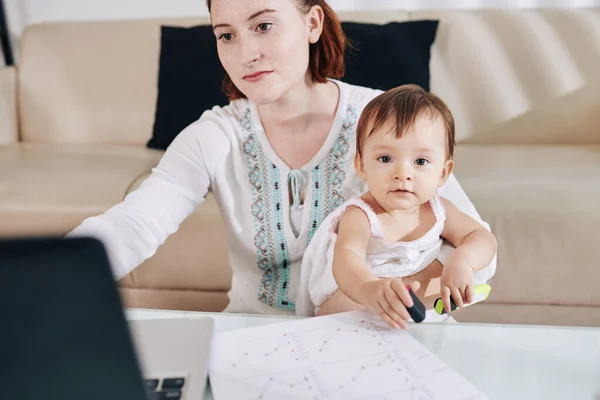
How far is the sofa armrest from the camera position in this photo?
1890mm

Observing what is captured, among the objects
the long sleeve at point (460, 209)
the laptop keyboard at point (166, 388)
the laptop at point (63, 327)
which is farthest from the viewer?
the long sleeve at point (460, 209)

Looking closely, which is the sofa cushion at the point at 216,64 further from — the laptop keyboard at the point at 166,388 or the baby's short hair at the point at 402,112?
the laptop keyboard at the point at 166,388

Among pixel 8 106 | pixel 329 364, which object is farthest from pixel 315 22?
pixel 8 106

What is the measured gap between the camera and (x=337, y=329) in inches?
26.7

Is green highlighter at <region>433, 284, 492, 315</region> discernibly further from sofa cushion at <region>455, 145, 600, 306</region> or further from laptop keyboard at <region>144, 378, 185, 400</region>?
sofa cushion at <region>455, 145, 600, 306</region>

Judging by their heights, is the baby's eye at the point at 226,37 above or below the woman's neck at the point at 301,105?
above

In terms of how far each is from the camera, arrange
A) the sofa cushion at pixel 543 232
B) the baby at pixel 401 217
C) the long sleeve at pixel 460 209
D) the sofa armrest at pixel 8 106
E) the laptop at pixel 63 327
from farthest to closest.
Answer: the sofa armrest at pixel 8 106 → the sofa cushion at pixel 543 232 → the long sleeve at pixel 460 209 → the baby at pixel 401 217 → the laptop at pixel 63 327

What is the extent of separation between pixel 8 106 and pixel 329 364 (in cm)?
171

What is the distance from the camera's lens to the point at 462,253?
792 millimetres

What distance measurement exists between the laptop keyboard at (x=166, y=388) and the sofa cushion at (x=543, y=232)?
91cm

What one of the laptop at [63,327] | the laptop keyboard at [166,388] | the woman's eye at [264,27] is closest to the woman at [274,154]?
the woman's eye at [264,27]

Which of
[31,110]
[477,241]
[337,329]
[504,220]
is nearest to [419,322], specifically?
[337,329]

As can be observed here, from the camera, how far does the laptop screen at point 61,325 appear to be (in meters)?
0.23

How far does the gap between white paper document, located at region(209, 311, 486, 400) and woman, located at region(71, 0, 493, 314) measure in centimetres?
31
